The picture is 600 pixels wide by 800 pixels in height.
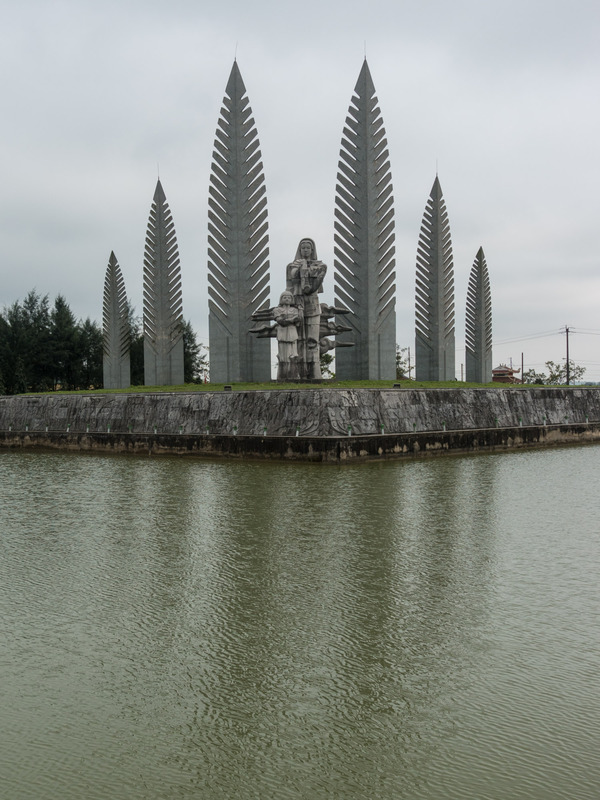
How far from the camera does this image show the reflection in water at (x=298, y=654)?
345cm

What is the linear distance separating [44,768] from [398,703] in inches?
70.7

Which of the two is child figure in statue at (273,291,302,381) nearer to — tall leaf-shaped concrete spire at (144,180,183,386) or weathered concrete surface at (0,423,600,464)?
weathered concrete surface at (0,423,600,464)

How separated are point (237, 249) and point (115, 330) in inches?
470

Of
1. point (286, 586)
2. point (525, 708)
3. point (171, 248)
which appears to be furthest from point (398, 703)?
A: point (171, 248)

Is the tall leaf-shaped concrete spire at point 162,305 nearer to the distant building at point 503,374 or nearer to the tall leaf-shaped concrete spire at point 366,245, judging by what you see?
the tall leaf-shaped concrete spire at point 366,245

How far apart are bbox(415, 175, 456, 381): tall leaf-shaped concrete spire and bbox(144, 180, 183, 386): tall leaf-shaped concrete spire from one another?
11164 millimetres

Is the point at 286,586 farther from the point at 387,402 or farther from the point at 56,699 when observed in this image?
the point at 387,402

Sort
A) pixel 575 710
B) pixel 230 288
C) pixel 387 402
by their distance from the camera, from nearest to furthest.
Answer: pixel 575 710
pixel 387 402
pixel 230 288

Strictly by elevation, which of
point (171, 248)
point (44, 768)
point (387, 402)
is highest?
point (171, 248)

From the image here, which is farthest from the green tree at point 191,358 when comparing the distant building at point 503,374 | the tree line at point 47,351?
the distant building at point 503,374

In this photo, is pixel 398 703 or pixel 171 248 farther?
pixel 171 248

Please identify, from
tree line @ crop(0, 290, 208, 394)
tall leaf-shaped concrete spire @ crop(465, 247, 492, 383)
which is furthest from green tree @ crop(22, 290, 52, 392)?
tall leaf-shaped concrete spire @ crop(465, 247, 492, 383)

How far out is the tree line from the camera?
4188cm

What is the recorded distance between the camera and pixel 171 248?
35375 mm
